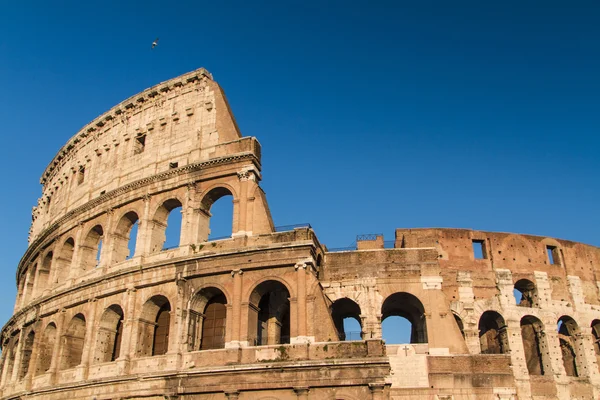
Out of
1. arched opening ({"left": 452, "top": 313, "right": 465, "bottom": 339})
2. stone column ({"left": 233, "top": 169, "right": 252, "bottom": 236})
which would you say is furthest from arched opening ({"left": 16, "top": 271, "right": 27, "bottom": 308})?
arched opening ({"left": 452, "top": 313, "right": 465, "bottom": 339})

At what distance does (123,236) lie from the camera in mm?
24703

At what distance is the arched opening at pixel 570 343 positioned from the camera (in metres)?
24.5

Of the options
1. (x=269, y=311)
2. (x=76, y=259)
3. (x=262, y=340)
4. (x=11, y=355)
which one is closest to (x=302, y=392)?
(x=262, y=340)

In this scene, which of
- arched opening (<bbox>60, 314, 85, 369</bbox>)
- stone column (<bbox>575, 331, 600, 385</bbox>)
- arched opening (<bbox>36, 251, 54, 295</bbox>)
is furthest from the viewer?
arched opening (<bbox>36, 251, 54, 295</bbox>)

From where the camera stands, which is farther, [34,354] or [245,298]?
[34,354]

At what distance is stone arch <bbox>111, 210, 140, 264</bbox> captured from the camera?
24.1m

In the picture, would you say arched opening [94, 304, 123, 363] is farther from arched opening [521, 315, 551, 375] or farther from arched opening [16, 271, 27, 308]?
arched opening [521, 315, 551, 375]

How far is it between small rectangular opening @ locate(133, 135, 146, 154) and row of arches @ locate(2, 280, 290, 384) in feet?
24.9

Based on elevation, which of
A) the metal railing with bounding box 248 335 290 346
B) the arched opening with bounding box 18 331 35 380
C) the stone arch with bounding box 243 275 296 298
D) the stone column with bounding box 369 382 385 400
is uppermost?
the stone arch with bounding box 243 275 296 298

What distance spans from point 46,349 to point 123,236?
633cm

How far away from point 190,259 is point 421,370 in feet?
30.8

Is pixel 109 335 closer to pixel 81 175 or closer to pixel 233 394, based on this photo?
pixel 233 394

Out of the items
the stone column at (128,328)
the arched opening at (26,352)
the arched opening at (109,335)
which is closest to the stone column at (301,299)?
the stone column at (128,328)

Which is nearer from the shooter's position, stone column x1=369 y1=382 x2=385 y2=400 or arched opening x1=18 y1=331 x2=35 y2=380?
stone column x1=369 y1=382 x2=385 y2=400
